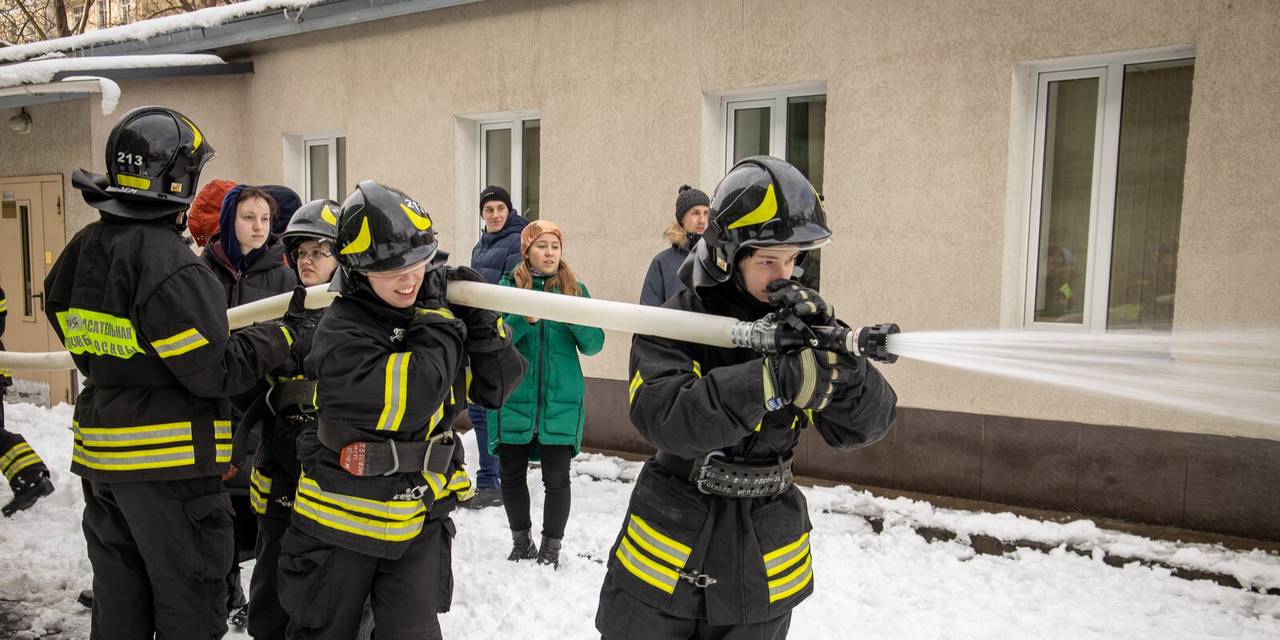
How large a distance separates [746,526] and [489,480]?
15.0 feet

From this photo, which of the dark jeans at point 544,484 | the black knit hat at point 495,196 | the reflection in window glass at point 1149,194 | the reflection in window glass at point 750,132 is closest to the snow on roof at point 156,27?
the black knit hat at point 495,196

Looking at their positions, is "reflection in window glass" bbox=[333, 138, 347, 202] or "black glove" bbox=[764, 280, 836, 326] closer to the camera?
"black glove" bbox=[764, 280, 836, 326]

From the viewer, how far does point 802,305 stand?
7.39ft

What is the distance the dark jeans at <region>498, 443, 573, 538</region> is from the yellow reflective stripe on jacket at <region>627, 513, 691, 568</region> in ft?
9.06

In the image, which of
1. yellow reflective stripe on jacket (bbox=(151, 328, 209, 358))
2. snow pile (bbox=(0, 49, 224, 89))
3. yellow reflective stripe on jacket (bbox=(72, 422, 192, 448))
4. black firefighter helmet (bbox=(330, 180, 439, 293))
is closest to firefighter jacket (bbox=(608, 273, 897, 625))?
black firefighter helmet (bbox=(330, 180, 439, 293))

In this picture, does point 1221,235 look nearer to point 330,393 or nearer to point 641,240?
point 641,240

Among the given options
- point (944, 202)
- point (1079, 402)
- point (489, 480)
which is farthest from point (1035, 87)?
point (489, 480)

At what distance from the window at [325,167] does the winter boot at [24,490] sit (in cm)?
468

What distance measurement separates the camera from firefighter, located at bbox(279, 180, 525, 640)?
2990 millimetres

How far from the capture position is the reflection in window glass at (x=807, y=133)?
756cm

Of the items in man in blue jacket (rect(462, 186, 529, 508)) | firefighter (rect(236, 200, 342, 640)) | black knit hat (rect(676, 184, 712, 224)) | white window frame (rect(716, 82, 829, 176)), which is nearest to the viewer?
firefighter (rect(236, 200, 342, 640))

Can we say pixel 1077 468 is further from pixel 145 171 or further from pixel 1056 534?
pixel 145 171

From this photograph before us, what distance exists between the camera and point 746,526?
2.59 metres

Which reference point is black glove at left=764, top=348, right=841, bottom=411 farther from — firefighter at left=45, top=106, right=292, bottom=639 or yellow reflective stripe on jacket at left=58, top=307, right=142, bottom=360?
yellow reflective stripe on jacket at left=58, top=307, right=142, bottom=360
